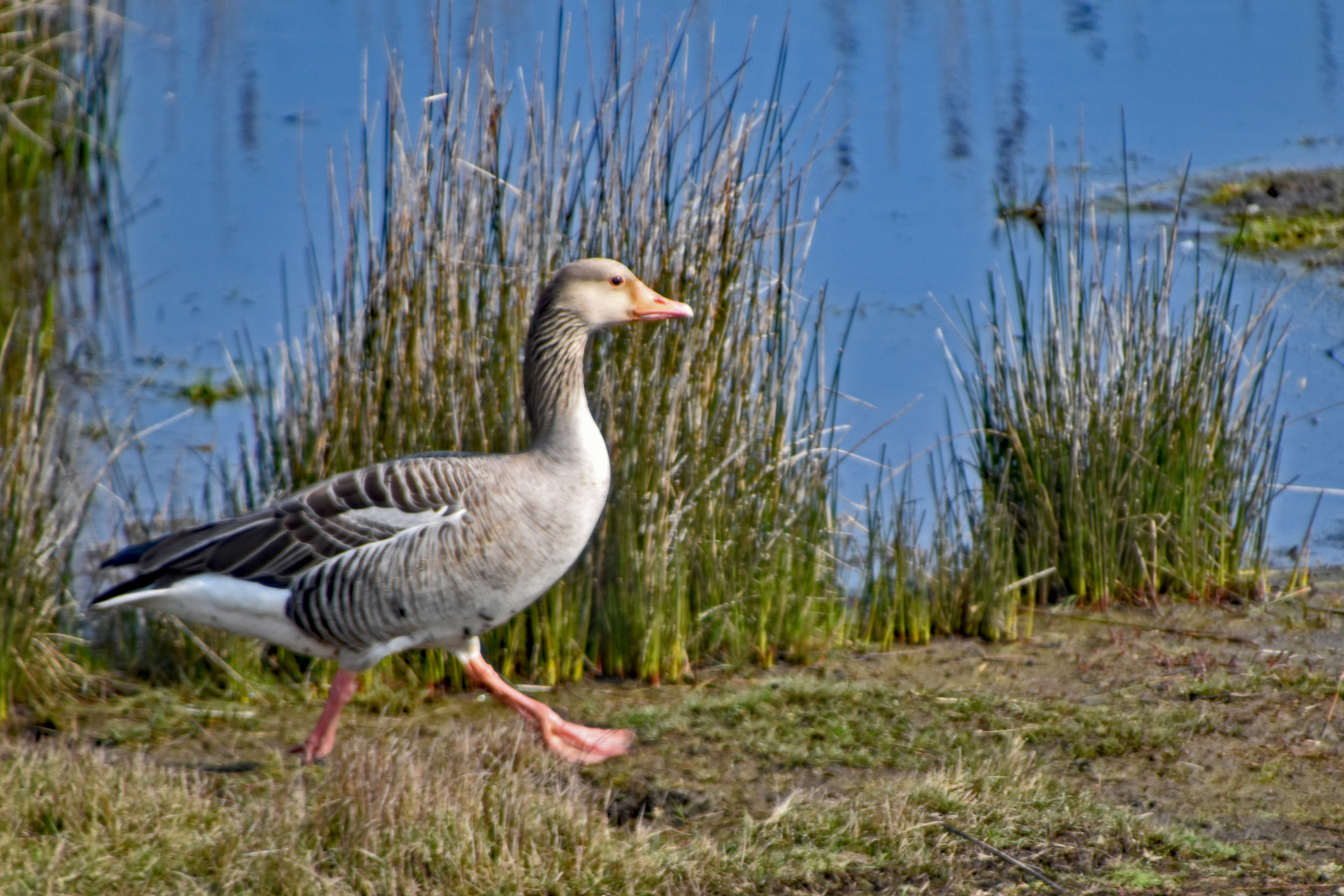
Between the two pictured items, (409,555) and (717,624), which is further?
(717,624)

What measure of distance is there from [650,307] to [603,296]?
0.59 ft

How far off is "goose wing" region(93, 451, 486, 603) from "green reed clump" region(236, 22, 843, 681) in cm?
96

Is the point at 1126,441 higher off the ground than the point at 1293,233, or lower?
lower

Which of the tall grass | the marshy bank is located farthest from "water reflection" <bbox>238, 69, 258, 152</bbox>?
the marshy bank

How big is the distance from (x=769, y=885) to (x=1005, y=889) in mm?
636

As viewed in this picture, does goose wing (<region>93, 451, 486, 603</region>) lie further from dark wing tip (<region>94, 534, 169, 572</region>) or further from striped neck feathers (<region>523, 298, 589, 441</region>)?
striped neck feathers (<region>523, 298, 589, 441</region>)

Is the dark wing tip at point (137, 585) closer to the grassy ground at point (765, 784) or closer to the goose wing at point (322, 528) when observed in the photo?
the goose wing at point (322, 528)

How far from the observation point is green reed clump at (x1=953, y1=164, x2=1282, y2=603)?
262 inches

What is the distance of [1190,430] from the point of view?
6.66 metres

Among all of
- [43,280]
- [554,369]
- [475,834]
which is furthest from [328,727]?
[43,280]

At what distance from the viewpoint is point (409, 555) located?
15.8ft

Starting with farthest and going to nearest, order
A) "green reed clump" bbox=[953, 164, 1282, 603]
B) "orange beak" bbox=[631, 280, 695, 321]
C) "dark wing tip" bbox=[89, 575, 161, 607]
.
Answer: "green reed clump" bbox=[953, 164, 1282, 603], "orange beak" bbox=[631, 280, 695, 321], "dark wing tip" bbox=[89, 575, 161, 607]

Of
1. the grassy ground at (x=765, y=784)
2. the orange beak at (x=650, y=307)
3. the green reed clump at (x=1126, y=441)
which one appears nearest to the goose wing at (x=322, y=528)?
the grassy ground at (x=765, y=784)

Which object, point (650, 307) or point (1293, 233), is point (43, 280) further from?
point (1293, 233)
